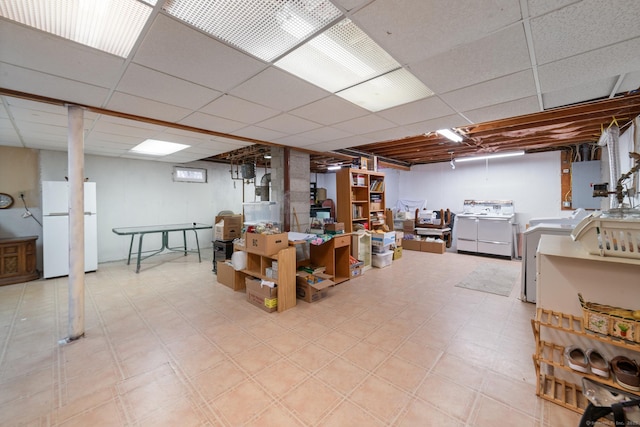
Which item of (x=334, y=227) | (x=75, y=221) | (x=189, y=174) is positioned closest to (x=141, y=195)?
(x=189, y=174)

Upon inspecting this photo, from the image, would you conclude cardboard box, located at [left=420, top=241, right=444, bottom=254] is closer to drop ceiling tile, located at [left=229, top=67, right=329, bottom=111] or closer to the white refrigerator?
drop ceiling tile, located at [left=229, top=67, right=329, bottom=111]

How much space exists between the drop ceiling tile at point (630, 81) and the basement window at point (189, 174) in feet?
26.7

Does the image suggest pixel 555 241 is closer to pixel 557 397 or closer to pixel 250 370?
pixel 557 397

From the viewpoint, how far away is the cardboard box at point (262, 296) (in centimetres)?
328

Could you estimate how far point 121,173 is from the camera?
6059 millimetres

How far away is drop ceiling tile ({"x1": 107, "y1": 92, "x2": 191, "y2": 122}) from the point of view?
2.47 m

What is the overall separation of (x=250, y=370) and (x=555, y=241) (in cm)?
295

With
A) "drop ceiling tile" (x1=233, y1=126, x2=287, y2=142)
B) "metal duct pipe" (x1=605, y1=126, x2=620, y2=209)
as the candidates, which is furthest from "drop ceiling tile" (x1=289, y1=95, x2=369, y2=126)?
"metal duct pipe" (x1=605, y1=126, x2=620, y2=209)

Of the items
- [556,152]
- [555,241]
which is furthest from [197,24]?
[556,152]

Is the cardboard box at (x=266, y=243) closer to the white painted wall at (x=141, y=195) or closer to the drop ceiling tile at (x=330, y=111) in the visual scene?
the drop ceiling tile at (x=330, y=111)

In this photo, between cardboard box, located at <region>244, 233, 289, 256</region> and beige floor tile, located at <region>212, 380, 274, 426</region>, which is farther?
cardboard box, located at <region>244, 233, 289, 256</region>

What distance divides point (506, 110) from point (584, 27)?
1531 millimetres

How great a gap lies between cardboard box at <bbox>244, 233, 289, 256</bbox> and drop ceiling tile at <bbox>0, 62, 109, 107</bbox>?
2172 millimetres

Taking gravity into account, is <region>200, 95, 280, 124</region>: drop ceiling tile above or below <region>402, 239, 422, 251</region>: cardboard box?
above
